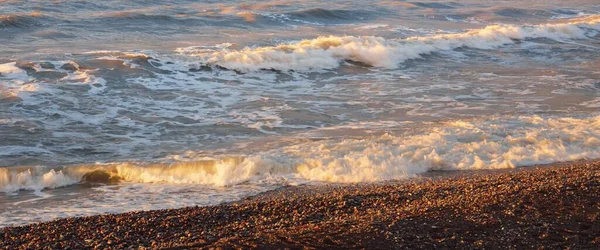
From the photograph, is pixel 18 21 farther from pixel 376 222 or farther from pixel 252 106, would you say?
pixel 376 222

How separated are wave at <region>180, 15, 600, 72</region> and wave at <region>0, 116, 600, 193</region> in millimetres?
7378

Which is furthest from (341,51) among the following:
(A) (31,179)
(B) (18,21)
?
(A) (31,179)

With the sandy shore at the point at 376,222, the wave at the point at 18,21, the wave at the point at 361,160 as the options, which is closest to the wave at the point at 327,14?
the wave at the point at 18,21

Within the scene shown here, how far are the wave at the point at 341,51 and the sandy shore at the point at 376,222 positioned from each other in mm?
10078

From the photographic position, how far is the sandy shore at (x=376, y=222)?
5922mm

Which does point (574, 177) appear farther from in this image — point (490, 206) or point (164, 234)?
point (164, 234)

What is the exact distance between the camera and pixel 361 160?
9.83 meters

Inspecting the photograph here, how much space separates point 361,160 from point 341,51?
1056 centimetres

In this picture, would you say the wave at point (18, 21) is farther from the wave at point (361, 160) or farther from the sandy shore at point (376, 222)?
the sandy shore at point (376, 222)

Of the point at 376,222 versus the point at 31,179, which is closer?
the point at 376,222

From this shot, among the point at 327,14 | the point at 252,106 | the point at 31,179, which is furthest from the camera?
the point at 327,14

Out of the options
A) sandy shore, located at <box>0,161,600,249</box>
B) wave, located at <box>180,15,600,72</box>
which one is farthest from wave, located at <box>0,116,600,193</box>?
wave, located at <box>180,15,600,72</box>

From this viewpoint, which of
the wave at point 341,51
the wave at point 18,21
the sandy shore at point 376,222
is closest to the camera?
the sandy shore at point 376,222

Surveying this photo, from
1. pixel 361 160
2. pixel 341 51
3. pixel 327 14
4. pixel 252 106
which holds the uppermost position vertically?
pixel 361 160
